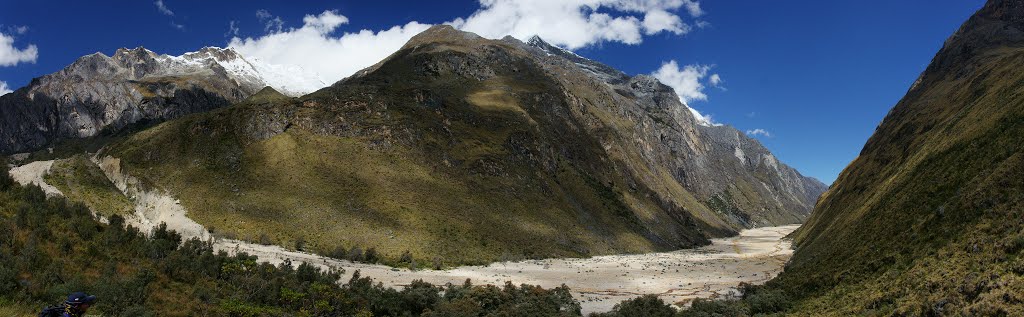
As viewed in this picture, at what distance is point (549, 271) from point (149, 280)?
52.2 meters

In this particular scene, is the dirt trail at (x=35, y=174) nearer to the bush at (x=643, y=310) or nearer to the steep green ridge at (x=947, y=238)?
the bush at (x=643, y=310)

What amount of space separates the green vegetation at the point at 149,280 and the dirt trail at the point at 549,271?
44.2ft

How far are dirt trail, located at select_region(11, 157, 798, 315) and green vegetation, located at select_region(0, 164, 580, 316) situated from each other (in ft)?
44.2

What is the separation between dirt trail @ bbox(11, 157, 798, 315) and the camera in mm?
56312

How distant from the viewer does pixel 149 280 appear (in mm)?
25188

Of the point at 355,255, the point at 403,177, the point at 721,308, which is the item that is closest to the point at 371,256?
the point at 355,255

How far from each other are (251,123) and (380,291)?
70.1 metres

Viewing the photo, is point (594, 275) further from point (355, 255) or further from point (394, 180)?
point (394, 180)

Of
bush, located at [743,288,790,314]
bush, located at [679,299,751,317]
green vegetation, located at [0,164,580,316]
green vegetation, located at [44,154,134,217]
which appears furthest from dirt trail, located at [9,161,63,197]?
bush, located at [743,288,790,314]

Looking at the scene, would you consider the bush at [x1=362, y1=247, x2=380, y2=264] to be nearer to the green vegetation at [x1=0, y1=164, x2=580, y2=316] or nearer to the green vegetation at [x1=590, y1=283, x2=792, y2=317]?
the green vegetation at [x1=0, y1=164, x2=580, y2=316]

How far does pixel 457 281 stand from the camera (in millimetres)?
58156

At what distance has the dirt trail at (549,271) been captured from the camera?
56312mm

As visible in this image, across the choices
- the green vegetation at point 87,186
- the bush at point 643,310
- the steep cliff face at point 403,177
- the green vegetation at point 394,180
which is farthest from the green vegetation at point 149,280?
the steep cliff face at point 403,177

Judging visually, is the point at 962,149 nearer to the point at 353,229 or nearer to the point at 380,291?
the point at 380,291
